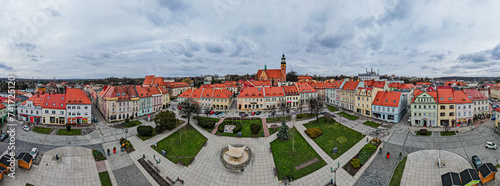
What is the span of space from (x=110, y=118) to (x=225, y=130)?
1174 inches

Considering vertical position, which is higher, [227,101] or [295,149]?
[227,101]

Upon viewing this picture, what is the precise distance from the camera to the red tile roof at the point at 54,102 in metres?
44.6

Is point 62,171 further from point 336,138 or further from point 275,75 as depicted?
point 275,75

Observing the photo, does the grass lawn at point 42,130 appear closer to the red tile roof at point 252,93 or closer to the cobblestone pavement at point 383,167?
the red tile roof at point 252,93

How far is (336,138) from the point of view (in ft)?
127

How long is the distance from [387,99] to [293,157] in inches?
1311

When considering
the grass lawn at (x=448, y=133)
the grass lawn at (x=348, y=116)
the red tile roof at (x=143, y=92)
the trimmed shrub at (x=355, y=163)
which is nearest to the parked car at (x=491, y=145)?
the grass lawn at (x=448, y=133)

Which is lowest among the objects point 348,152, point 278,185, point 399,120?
point 278,185

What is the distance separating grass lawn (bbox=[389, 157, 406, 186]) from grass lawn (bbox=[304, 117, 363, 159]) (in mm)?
7422

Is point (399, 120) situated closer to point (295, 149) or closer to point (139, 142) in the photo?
point (295, 149)

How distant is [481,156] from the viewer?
28984 millimetres

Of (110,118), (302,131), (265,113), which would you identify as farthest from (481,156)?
(110,118)

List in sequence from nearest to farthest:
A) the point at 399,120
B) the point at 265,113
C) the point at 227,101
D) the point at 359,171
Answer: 1. the point at 359,171
2. the point at 399,120
3. the point at 265,113
4. the point at 227,101

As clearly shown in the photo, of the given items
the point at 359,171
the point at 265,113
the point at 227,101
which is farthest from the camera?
the point at 227,101
